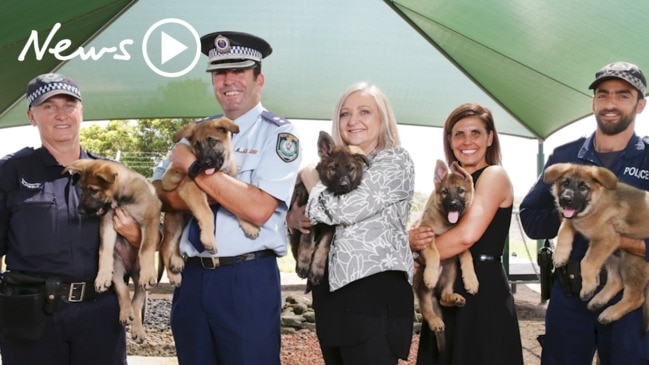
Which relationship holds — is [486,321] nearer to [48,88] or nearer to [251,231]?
[251,231]

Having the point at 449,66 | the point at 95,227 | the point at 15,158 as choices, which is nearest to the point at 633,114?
the point at 95,227

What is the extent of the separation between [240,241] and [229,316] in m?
0.39

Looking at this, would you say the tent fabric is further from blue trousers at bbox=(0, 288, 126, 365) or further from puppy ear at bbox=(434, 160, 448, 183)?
blue trousers at bbox=(0, 288, 126, 365)

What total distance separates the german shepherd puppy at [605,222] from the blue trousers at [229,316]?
5.74ft

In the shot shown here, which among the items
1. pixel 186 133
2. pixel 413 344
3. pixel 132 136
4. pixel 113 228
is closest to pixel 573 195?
pixel 186 133

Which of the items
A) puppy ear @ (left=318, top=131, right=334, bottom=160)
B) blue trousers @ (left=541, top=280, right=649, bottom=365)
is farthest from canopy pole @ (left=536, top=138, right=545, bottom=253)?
puppy ear @ (left=318, top=131, right=334, bottom=160)

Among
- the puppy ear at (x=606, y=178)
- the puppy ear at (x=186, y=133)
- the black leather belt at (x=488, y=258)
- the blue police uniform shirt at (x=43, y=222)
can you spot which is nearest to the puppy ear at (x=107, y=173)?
the blue police uniform shirt at (x=43, y=222)

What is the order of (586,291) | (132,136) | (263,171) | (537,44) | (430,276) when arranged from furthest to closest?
(132,136) < (537,44) < (430,276) < (586,291) < (263,171)

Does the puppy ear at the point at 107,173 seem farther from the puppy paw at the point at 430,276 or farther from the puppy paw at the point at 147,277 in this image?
the puppy paw at the point at 430,276

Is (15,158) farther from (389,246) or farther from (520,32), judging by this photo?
(520,32)

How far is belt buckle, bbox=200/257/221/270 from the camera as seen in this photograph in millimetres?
3156

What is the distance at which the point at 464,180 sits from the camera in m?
3.59

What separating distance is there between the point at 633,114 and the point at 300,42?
5.46 m

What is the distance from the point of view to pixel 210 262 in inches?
125
